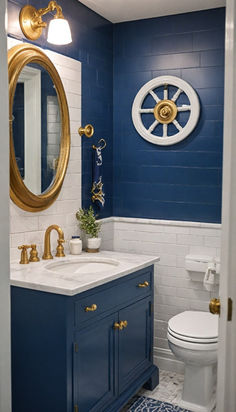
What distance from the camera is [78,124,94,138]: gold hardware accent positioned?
130 inches

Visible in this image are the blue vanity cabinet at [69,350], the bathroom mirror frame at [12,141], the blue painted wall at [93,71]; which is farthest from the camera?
the blue painted wall at [93,71]

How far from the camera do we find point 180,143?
351 centimetres

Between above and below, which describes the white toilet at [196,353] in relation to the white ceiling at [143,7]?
below

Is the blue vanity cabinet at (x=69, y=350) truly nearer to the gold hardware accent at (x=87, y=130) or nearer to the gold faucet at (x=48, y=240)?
the gold faucet at (x=48, y=240)

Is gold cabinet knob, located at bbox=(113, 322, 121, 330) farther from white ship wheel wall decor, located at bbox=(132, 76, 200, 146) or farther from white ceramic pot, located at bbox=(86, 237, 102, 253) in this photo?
white ship wheel wall decor, located at bbox=(132, 76, 200, 146)

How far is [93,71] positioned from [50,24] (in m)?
0.80

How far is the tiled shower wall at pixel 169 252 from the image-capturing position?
11.4 feet

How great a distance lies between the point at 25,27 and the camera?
268cm

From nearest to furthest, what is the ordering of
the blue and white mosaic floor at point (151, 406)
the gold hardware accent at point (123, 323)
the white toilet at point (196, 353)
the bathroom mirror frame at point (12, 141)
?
1. the bathroom mirror frame at point (12, 141)
2. the gold hardware accent at point (123, 323)
3. the white toilet at point (196, 353)
4. the blue and white mosaic floor at point (151, 406)

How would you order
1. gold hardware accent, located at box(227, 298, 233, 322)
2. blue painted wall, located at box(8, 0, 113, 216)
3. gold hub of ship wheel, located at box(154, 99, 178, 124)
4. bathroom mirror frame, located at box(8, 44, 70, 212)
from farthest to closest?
gold hub of ship wheel, located at box(154, 99, 178, 124) → blue painted wall, located at box(8, 0, 113, 216) → bathroom mirror frame, located at box(8, 44, 70, 212) → gold hardware accent, located at box(227, 298, 233, 322)

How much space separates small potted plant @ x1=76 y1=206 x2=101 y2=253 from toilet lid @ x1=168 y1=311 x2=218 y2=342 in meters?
0.74

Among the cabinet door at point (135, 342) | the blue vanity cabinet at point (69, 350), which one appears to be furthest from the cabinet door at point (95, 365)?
the cabinet door at point (135, 342)

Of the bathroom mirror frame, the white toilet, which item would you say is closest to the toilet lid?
the white toilet

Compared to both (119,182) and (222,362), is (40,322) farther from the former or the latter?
Result: (119,182)
